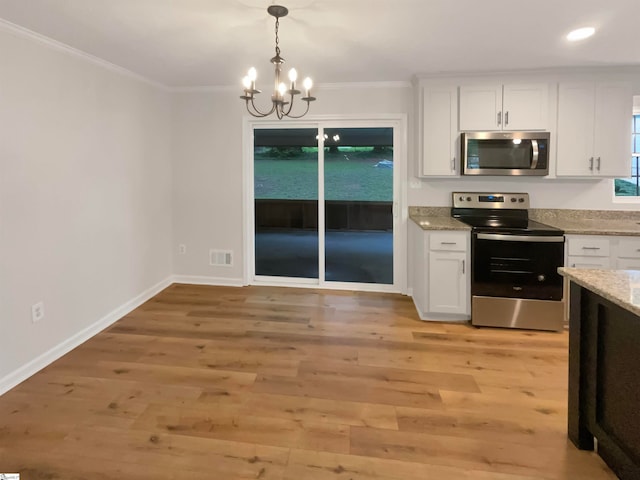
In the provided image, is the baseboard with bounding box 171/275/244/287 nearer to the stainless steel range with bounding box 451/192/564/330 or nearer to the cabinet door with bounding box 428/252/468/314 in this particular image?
the cabinet door with bounding box 428/252/468/314

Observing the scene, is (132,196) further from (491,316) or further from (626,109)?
(626,109)

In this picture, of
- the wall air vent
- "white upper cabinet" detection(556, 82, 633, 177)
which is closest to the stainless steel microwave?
"white upper cabinet" detection(556, 82, 633, 177)

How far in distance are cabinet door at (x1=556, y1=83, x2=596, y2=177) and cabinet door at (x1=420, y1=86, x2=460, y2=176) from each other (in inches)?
37.3

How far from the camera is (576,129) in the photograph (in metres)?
3.68

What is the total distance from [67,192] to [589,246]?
14.0 ft

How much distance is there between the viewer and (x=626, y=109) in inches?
142

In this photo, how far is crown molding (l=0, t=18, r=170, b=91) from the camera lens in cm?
252

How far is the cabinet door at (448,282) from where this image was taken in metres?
3.53

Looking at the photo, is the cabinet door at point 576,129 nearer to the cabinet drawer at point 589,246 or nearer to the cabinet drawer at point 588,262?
the cabinet drawer at point 589,246

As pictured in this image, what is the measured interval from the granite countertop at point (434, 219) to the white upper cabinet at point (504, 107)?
0.89 metres

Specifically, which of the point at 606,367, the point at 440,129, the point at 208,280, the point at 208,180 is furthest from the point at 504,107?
the point at 208,280

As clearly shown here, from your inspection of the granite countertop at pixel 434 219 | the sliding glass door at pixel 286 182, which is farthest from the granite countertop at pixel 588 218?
the sliding glass door at pixel 286 182

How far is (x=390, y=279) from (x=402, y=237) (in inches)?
22.1

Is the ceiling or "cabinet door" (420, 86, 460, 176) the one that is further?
"cabinet door" (420, 86, 460, 176)
